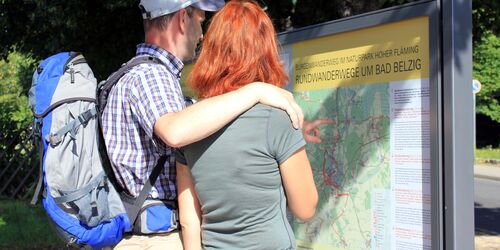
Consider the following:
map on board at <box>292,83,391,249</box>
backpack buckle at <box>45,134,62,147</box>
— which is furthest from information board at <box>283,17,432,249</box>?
backpack buckle at <box>45,134,62,147</box>

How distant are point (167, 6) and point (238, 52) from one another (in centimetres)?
37

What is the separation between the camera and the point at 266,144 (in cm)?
176

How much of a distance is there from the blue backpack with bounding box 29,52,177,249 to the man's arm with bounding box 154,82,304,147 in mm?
287

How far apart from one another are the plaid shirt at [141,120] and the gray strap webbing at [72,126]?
0.07 meters

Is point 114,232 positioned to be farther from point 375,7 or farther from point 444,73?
point 375,7

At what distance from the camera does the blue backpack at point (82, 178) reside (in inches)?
80.5

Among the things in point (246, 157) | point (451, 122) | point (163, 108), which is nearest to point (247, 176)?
point (246, 157)

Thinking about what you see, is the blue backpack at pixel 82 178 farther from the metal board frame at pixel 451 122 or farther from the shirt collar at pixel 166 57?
the metal board frame at pixel 451 122

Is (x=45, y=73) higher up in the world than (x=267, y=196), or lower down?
higher up

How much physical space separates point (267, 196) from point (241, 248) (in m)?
0.18

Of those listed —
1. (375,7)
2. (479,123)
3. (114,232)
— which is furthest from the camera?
(479,123)

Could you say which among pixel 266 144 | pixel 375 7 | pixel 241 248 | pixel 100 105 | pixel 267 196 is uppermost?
pixel 375 7

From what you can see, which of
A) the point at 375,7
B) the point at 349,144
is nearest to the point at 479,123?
the point at 375,7

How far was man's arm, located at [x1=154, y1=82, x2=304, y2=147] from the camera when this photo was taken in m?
1.76
